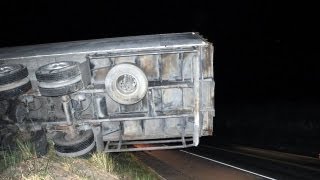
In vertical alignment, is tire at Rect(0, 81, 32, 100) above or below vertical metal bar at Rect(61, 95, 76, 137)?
above

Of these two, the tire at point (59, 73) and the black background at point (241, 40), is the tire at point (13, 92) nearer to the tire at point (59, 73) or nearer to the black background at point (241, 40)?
the tire at point (59, 73)

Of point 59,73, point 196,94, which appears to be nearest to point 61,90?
point 59,73

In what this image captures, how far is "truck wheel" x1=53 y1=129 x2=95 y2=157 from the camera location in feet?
17.4

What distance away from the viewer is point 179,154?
10711 millimetres

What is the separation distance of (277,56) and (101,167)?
80.0 feet

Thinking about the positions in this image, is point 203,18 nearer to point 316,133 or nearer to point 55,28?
point 55,28

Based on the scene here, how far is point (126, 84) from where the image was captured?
17.4 ft

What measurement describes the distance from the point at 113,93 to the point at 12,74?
1.72m

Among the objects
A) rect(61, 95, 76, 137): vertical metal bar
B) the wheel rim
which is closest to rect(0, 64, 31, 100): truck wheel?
rect(61, 95, 76, 137): vertical metal bar

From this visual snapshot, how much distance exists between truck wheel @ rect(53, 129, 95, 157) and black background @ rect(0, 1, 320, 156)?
8055 millimetres

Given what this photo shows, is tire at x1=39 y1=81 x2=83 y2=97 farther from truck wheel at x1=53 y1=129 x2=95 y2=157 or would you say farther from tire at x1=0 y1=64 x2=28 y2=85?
truck wheel at x1=53 y1=129 x2=95 y2=157

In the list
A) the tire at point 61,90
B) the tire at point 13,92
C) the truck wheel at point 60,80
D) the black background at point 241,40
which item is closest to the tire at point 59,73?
the truck wheel at point 60,80

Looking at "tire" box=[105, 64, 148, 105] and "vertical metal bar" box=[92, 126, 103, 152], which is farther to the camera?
"vertical metal bar" box=[92, 126, 103, 152]

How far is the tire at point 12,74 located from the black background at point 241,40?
899 centimetres
